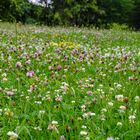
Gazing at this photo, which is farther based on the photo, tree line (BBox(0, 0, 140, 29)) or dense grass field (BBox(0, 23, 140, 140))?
tree line (BBox(0, 0, 140, 29))

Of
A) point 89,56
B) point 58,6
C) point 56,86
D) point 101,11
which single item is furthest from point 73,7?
point 56,86

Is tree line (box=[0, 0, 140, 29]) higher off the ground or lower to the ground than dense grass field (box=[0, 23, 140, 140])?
lower

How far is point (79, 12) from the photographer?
5509 centimetres

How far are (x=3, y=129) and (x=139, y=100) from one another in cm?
176

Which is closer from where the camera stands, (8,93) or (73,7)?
(8,93)

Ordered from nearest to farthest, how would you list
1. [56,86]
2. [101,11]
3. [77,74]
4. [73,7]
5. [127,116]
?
[127,116] < [56,86] < [77,74] < [73,7] < [101,11]

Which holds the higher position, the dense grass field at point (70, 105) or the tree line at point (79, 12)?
the dense grass field at point (70, 105)

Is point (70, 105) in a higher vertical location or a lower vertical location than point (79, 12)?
higher

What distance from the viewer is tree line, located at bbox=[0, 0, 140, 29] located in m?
50.9

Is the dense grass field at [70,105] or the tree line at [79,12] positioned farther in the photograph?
the tree line at [79,12]

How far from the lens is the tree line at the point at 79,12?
167 feet

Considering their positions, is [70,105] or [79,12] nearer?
[70,105]

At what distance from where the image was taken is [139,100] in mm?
4949

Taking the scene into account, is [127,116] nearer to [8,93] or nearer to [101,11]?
[8,93]
